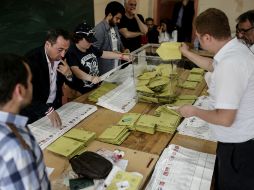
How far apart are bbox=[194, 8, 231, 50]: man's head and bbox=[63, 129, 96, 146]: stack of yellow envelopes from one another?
83 cm

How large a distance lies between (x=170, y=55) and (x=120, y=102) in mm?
516

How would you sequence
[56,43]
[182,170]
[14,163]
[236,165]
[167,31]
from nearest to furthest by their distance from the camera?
[14,163] < [182,170] < [236,165] < [56,43] < [167,31]

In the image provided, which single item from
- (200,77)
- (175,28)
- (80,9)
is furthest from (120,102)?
(175,28)

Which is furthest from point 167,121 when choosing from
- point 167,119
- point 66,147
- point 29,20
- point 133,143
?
point 29,20

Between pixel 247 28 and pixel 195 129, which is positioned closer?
pixel 195 129

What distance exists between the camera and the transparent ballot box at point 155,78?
2113mm

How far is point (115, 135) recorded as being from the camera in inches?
65.7

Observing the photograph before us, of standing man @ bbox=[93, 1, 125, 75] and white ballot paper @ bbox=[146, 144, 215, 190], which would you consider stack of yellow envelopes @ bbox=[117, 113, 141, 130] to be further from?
standing man @ bbox=[93, 1, 125, 75]

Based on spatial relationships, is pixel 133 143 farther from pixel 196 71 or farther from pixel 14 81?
pixel 196 71

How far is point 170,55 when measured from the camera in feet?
6.75

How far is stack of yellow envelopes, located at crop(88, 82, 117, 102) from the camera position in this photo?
2.25m

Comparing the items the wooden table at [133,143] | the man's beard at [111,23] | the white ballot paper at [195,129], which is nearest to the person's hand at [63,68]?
the wooden table at [133,143]

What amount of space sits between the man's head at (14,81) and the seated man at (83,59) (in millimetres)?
1326

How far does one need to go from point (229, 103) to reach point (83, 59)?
1.47 m
